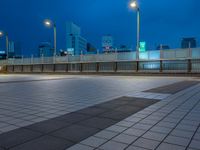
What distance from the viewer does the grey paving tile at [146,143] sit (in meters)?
3.53

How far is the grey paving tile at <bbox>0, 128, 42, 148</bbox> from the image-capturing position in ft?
11.9

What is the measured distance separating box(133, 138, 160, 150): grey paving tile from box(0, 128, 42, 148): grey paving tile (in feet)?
5.97

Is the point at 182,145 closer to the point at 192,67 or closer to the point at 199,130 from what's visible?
the point at 199,130

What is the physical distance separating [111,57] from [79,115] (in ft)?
78.4

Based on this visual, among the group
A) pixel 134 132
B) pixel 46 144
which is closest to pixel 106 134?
pixel 134 132

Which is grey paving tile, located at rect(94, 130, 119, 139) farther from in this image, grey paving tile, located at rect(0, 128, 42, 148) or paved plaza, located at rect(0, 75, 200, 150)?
grey paving tile, located at rect(0, 128, 42, 148)

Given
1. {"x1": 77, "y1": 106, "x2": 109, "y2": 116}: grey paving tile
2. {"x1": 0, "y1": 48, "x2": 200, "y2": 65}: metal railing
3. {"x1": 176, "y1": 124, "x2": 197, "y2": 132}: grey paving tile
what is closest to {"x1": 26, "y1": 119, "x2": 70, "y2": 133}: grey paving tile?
{"x1": 77, "y1": 106, "x2": 109, "y2": 116}: grey paving tile

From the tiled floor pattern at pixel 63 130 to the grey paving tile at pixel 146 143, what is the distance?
90cm

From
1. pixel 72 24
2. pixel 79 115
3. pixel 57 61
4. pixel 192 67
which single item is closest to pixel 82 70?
pixel 57 61

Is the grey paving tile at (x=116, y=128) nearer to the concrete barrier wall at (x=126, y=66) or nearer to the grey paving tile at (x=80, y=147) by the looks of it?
the grey paving tile at (x=80, y=147)

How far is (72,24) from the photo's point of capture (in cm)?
16675

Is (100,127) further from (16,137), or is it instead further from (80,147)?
(16,137)

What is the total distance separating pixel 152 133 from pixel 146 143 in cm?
57

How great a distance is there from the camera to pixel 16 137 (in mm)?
3920
